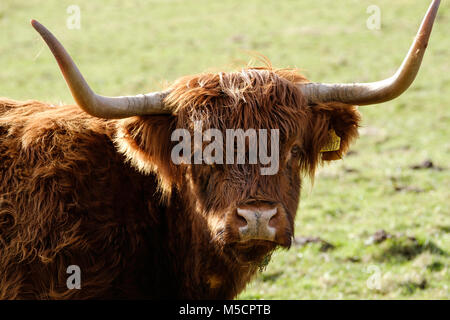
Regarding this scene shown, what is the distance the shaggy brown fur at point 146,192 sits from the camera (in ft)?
13.4

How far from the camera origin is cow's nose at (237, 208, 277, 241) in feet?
12.0

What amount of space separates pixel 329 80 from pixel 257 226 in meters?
13.2

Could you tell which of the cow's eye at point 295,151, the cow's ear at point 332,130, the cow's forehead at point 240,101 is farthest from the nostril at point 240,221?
the cow's ear at point 332,130

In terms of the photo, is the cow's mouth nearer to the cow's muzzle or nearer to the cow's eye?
the cow's muzzle

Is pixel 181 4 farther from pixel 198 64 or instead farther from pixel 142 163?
pixel 142 163

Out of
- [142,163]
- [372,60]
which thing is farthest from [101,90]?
[142,163]

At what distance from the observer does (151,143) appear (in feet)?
14.4

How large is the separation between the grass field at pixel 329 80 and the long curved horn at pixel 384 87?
Answer: 0.69 m

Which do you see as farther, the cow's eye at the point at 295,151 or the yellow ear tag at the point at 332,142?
the yellow ear tag at the point at 332,142

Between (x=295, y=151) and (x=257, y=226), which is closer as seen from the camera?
(x=257, y=226)

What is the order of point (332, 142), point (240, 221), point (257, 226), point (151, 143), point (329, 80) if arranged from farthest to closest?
point (329, 80) → point (332, 142) → point (151, 143) → point (240, 221) → point (257, 226)

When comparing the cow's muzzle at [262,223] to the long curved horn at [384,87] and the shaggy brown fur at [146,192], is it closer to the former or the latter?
the shaggy brown fur at [146,192]

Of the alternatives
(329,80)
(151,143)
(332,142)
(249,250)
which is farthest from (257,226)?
(329,80)

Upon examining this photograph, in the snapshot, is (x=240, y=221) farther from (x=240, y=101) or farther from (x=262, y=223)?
(x=240, y=101)
